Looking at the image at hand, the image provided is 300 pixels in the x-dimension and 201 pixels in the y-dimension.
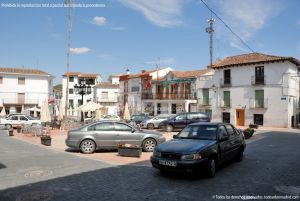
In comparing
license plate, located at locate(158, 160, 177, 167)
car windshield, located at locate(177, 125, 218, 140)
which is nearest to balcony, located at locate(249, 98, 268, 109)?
car windshield, located at locate(177, 125, 218, 140)

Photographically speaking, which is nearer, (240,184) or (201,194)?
(201,194)

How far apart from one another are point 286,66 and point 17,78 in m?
41.8

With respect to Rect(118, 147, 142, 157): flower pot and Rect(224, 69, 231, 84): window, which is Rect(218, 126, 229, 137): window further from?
Rect(224, 69, 231, 84): window

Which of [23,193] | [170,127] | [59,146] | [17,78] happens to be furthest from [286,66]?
[17,78]

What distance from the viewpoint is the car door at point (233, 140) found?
9502 mm

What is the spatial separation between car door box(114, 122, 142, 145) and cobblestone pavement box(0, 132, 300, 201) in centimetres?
242

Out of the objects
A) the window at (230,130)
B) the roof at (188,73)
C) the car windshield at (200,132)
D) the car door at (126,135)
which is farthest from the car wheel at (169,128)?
the roof at (188,73)

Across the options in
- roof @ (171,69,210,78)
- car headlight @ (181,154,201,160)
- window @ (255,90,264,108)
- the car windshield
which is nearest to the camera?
car headlight @ (181,154,201,160)

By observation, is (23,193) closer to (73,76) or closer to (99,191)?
(99,191)

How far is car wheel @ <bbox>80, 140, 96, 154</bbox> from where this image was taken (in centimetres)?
1267

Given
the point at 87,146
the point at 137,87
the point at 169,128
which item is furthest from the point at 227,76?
the point at 87,146

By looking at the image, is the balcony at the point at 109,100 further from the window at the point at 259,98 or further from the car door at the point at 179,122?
the car door at the point at 179,122

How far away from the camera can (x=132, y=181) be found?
7.72 meters

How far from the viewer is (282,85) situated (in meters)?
29.5
